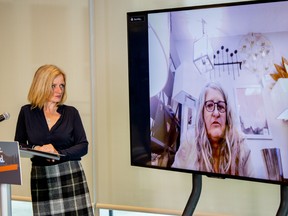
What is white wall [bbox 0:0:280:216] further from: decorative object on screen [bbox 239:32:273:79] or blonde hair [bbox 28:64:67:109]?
decorative object on screen [bbox 239:32:273:79]

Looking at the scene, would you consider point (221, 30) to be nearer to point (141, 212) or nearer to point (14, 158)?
point (14, 158)

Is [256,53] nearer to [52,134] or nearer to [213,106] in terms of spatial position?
[213,106]

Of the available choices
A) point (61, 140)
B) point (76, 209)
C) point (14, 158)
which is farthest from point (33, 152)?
point (76, 209)

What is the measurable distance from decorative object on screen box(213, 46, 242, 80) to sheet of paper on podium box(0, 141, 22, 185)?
113 centimetres

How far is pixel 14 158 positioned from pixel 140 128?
1005 millimetres

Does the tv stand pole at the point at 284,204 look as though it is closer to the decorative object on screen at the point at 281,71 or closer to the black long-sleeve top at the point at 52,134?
the decorative object on screen at the point at 281,71

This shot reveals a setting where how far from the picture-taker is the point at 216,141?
2.29 metres

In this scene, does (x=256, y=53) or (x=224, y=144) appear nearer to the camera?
(x=256, y=53)

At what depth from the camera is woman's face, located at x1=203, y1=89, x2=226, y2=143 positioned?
2.26m

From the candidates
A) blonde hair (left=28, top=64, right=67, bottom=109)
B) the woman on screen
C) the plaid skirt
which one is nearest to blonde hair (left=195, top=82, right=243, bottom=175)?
the woman on screen

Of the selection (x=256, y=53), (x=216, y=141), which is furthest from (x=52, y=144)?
(x=256, y=53)

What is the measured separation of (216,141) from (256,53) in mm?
510

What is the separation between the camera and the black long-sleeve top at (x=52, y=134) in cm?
260

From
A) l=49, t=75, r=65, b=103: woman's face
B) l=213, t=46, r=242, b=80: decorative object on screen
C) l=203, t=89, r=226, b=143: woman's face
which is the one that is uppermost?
l=213, t=46, r=242, b=80: decorative object on screen
